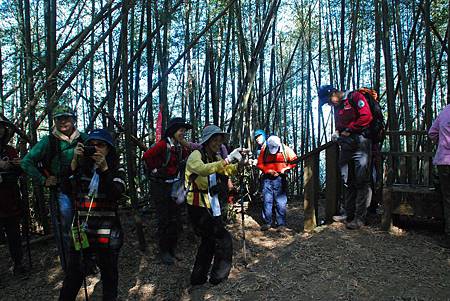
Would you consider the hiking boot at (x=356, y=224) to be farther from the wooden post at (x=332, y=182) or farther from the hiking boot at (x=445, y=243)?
the hiking boot at (x=445, y=243)

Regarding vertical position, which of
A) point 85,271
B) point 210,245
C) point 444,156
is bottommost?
point 210,245

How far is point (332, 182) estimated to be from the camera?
4074 mm

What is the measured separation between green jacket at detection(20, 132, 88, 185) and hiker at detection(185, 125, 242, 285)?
95cm

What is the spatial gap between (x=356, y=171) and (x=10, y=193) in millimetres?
3340

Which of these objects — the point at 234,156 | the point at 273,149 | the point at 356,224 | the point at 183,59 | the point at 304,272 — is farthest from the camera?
the point at 183,59

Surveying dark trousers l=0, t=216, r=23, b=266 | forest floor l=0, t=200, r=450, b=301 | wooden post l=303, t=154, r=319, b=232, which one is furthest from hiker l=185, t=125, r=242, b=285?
dark trousers l=0, t=216, r=23, b=266

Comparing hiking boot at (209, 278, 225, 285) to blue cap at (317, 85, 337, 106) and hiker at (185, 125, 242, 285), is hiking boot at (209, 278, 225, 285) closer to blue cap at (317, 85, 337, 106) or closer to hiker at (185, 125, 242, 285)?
hiker at (185, 125, 242, 285)

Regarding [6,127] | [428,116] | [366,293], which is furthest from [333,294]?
[6,127]

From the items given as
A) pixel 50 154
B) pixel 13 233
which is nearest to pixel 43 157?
pixel 50 154

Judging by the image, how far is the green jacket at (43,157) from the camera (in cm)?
280

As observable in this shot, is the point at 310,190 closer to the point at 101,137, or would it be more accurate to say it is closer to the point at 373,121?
the point at 373,121

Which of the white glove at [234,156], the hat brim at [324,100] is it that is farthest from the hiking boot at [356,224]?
the white glove at [234,156]

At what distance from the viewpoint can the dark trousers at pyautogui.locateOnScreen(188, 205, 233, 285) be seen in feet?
9.47

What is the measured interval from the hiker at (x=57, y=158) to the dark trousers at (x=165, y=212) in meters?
0.89
